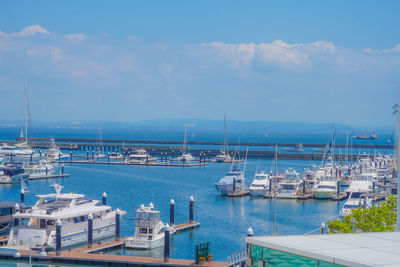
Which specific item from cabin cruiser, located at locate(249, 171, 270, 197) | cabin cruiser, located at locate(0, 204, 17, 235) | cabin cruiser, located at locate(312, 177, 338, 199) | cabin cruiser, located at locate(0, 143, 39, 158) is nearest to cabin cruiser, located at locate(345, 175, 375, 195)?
cabin cruiser, located at locate(312, 177, 338, 199)

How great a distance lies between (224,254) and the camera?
34875mm

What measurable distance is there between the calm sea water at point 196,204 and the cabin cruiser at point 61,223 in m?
2.16

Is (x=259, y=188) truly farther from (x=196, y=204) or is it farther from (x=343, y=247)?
(x=343, y=247)

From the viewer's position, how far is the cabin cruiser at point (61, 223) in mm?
33094

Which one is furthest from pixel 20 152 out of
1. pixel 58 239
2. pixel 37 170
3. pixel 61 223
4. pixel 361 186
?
pixel 58 239

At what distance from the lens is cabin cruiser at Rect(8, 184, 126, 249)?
33094 millimetres

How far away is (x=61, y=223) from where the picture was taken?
3350 cm

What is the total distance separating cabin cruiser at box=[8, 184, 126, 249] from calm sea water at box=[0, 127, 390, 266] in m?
2.16

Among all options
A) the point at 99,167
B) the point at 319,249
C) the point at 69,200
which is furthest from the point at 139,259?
the point at 99,167

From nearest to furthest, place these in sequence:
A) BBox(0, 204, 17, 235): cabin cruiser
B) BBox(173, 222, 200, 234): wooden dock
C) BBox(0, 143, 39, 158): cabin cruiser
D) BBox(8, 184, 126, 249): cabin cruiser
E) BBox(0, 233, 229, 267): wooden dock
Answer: BBox(0, 233, 229, 267): wooden dock < BBox(8, 184, 126, 249): cabin cruiser < BBox(0, 204, 17, 235): cabin cruiser < BBox(173, 222, 200, 234): wooden dock < BBox(0, 143, 39, 158): cabin cruiser

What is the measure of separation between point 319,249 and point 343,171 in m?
73.4

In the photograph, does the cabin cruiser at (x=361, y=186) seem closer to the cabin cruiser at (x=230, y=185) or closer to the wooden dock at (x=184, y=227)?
the cabin cruiser at (x=230, y=185)

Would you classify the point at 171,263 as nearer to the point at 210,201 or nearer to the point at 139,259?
the point at 139,259

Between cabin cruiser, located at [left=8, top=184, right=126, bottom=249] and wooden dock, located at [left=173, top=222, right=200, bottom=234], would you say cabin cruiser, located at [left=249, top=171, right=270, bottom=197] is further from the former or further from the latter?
cabin cruiser, located at [left=8, top=184, right=126, bottom=249]
